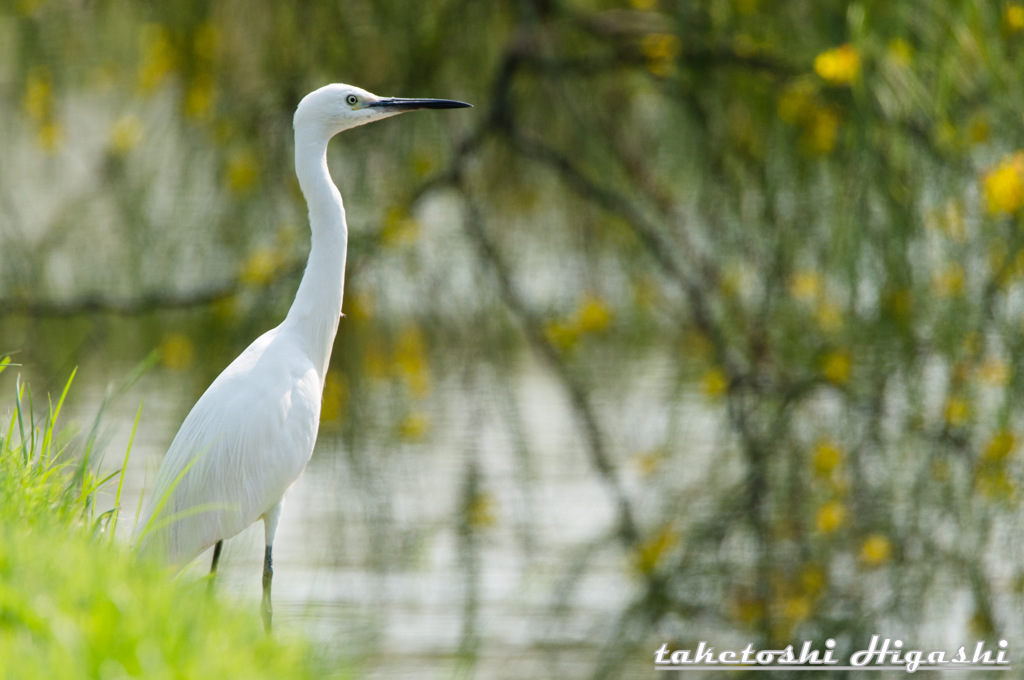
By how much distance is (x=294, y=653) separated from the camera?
1386mm

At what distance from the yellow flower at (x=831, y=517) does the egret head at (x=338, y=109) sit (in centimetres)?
142

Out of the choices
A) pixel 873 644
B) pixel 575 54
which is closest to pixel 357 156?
pixel 575 54

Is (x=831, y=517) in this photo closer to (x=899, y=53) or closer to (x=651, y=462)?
(x=651, y=462)

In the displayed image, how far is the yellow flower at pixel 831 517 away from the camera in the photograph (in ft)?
9.36

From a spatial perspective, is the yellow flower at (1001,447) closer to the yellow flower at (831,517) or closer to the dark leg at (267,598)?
the yellow flower at (831,517)

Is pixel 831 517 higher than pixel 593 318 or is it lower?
lower

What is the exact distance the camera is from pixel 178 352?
3.30 meters

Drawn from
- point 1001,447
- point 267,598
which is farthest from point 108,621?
point 1001,447

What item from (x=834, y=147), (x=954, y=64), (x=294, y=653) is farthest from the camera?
(x=834, y=147)

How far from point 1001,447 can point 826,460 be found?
1.37 feet

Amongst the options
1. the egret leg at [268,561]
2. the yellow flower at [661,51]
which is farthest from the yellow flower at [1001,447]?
the egret leg at [268,561]

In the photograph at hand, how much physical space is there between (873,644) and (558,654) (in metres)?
0.96

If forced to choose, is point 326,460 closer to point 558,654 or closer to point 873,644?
point 558,654

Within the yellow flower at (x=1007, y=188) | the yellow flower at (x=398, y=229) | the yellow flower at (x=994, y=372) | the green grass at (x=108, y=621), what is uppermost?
the yellow flower at (x=1007, y=188)
